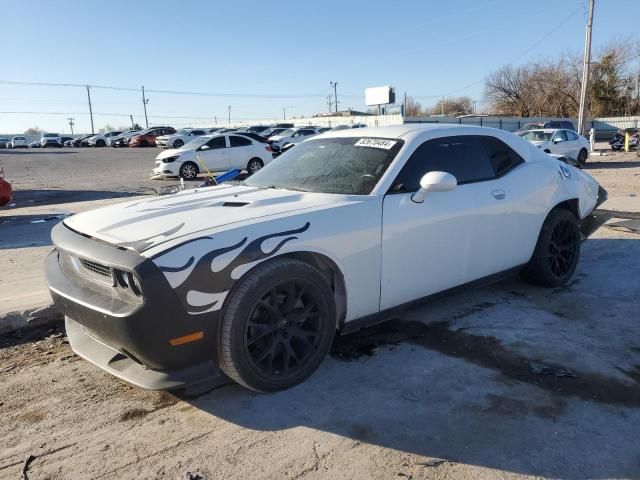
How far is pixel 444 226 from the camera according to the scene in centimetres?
387

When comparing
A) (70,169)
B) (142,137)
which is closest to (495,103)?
(142,137)

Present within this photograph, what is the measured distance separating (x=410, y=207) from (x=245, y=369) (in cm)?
158

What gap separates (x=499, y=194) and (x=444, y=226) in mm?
797

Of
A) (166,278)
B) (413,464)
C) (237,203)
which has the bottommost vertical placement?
(413,464)

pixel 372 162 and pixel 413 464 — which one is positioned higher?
pixel 372 162

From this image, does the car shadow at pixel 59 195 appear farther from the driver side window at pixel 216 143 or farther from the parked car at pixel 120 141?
the parked car at pixel 120 141

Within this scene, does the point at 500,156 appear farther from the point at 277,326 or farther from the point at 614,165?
the point at 614,165

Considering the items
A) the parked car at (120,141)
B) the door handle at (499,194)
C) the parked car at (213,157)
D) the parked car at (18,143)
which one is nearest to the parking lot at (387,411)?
the door handle at (499,194)

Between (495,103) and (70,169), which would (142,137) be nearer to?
(70,169)

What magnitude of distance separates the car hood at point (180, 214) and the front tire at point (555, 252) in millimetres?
2362

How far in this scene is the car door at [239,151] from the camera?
60.7 ft

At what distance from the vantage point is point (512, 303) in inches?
185

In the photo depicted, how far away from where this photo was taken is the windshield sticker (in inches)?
157

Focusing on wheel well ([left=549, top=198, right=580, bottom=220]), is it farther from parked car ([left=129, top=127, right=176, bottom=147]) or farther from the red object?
parked car ([left=129, top=127, right=176, bottom=147])
